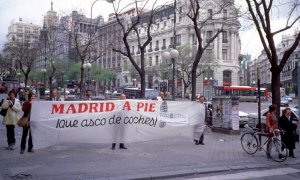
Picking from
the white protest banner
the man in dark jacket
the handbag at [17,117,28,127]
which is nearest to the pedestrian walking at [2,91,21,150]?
the handbag at [17,117,28,127]

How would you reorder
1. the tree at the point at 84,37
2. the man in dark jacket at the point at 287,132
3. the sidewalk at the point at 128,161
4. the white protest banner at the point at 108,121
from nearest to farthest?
the sidewalk at the point at 128,161 → the man in dark jacket at the point at 287,132 → the white protest banner at the point at 108,121 → the tree at the point at 84,37

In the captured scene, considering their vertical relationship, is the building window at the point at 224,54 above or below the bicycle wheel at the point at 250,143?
above

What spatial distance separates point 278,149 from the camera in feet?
32.9

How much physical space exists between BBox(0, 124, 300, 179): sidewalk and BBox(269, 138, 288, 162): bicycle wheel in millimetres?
188

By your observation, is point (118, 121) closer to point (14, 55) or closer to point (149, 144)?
point (149, 144)

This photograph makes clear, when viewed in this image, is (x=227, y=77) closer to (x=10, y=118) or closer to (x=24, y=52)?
(x=24, y=52)

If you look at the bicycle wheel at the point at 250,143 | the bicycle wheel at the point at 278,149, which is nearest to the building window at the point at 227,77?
the bicycle wheel at the point at 250,143

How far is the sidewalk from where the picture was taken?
8.13 meters

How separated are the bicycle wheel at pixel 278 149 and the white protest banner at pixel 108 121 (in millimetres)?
3238

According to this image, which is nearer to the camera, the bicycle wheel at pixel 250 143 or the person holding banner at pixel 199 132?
the bicycle wheel at pixel 250 143

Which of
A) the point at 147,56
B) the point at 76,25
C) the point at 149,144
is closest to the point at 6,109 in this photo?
the point at 149,144

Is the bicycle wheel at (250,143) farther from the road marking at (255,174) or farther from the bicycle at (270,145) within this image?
the road marking at (255,174)

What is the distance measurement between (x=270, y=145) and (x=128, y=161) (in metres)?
4.01

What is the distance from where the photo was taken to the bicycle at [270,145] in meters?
9.95
